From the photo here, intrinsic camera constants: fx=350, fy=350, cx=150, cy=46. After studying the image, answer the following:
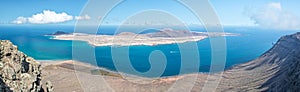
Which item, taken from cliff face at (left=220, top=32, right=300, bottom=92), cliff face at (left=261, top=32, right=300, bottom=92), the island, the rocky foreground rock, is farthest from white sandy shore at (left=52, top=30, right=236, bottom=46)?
the rocky foreground rock

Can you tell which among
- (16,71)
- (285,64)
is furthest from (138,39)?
(16,71)

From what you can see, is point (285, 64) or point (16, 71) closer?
point (16, 71)

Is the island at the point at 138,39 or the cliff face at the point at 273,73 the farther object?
the island at the point at 138,39

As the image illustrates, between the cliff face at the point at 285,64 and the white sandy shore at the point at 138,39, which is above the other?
the white sandy shore at the point at 138,39

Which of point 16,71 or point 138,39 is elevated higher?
point 138,39

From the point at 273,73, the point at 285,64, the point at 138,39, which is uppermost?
the point at 138,39

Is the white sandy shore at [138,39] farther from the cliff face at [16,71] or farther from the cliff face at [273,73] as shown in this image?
the cliff face at [16,71]

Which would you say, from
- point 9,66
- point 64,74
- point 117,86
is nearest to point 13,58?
point 9,66

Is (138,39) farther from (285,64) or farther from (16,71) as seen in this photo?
(16,71)

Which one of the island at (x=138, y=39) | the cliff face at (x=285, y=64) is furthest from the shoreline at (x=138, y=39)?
the cliff face at (x=285, y=64)

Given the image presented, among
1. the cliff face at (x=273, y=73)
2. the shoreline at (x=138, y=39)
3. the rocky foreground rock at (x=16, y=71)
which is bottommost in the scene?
the cliff face at (x=273, y=73)

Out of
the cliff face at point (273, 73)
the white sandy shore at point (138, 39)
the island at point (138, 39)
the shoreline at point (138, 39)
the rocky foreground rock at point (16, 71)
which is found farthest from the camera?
the island at point (138, 39)
